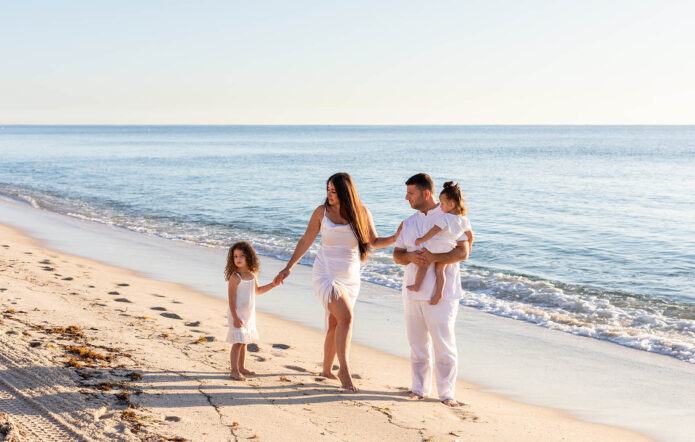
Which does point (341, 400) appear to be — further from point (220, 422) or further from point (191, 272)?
point (191, 272)

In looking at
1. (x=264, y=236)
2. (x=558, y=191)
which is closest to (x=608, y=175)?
(x=558, y=191)

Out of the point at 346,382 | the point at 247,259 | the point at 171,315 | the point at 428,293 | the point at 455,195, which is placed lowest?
the point at 171,315

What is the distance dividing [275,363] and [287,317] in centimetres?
250

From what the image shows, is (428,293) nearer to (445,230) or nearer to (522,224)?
(445,230)

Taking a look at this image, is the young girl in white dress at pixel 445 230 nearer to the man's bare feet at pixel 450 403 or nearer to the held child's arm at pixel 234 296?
the man's bare feet at pixel 450 403

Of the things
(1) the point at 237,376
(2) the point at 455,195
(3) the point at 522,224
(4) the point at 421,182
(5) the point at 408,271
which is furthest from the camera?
(3) the point at 522,224

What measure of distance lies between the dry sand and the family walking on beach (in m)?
0.36

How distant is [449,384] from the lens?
518 centimetres

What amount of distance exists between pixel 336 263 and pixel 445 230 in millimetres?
1003

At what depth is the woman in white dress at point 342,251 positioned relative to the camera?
203 inches

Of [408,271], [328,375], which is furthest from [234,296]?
[408,271]

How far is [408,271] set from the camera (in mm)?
5078

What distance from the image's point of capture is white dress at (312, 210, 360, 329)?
17.1 feet

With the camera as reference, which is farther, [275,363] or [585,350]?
[585,350]
